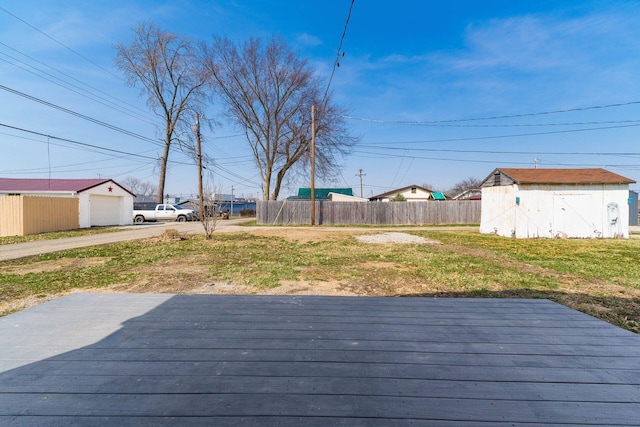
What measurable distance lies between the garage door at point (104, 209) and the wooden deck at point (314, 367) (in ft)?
60.1

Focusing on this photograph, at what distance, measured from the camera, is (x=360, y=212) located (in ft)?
69.5

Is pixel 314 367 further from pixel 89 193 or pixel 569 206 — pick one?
pixel 89 193

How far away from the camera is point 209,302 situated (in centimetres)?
317

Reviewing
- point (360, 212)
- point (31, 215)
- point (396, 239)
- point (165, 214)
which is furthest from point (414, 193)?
point (31, 215)

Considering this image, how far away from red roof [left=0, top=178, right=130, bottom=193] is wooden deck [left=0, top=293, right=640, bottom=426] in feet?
59.5

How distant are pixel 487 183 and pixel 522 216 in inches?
101

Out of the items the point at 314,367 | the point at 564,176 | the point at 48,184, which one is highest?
the point at 48,184

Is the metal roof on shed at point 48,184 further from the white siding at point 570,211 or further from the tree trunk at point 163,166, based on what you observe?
the white siding at point 570,211

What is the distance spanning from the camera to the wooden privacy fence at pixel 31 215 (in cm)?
1273

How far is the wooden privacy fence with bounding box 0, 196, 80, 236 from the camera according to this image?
12.7 meters

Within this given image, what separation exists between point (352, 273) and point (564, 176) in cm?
1213

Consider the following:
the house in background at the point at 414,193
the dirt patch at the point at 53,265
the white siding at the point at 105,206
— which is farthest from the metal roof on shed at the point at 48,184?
the house in background at the point at 414,193

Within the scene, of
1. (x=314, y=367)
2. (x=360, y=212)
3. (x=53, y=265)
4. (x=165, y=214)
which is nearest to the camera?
(x=314, y=367)

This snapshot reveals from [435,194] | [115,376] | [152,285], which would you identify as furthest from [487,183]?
[435,194]
